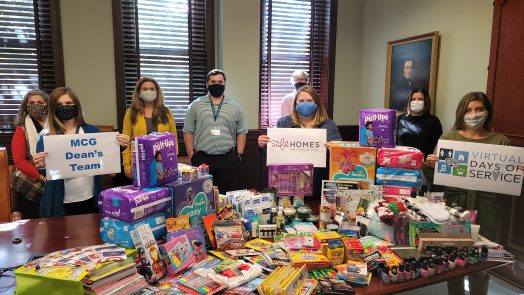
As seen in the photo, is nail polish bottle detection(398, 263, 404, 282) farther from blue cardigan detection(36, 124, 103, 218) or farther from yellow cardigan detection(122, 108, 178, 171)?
yellow cardigan detection(122, 108, 178, 171)

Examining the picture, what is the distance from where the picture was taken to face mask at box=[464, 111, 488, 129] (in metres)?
2.44

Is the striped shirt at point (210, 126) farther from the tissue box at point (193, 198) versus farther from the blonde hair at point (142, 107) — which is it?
the tissue box at point (193, 198)

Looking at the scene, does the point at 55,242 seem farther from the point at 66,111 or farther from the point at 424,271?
the point at 424,271

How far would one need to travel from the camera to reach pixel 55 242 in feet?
5.94

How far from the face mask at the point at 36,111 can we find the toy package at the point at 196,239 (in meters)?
2.26

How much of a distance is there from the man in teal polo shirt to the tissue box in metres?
1.41

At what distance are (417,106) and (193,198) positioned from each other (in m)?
2.59

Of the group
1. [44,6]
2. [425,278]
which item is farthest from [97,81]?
[425,278]

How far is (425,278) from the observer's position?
4.95 feet

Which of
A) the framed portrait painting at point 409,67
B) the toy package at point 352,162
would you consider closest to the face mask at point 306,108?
the toy package at point 352,162

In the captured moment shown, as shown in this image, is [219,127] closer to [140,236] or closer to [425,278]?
[140,236]

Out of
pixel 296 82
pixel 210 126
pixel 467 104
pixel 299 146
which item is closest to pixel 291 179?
pixel 299 146

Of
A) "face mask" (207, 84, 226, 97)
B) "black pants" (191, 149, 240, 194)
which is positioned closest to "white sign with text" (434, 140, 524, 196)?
"black pants" (191, 149, 240, 194)

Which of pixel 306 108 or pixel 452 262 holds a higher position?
pixel 306 108
